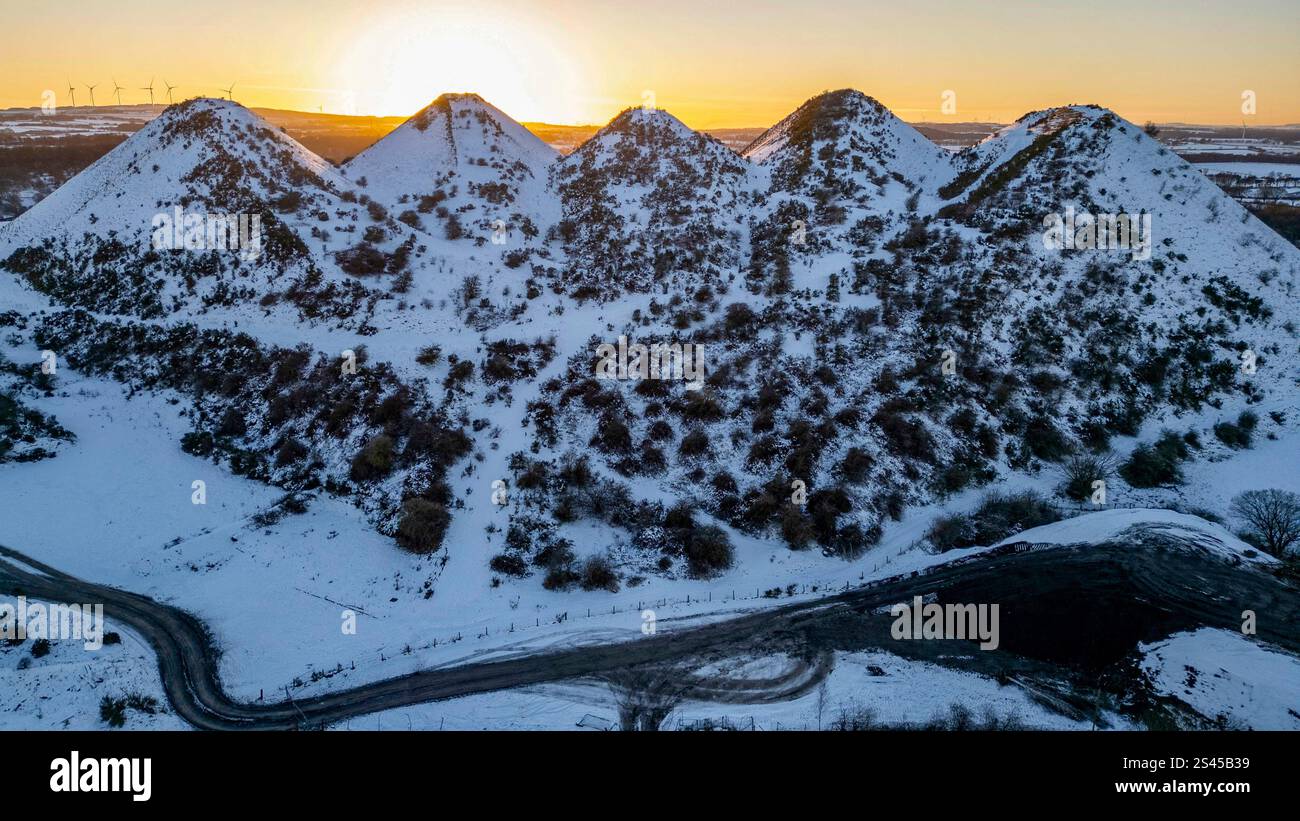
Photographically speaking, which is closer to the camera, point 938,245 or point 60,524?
point 60,524

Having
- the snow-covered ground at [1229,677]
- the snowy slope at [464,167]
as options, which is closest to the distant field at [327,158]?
the snowy slope at [464,167]

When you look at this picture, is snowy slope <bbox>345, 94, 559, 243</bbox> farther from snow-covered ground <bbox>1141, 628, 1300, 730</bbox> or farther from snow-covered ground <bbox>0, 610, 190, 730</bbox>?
snow-covered ground <bbox>1141, 628, 1300, 730</bbox>

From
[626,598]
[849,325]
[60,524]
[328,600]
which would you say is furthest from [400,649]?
[849,325]

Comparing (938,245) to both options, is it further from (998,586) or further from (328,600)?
(328,600)

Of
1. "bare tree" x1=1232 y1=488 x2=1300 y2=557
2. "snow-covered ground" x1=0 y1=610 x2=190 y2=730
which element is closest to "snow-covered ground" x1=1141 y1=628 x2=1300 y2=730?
"bare tree" x1=1232 y1=488 x2=1300 y2=557

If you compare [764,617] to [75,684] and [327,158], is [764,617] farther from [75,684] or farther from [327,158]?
[327,158]

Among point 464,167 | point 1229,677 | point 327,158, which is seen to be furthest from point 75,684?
point 327,158
